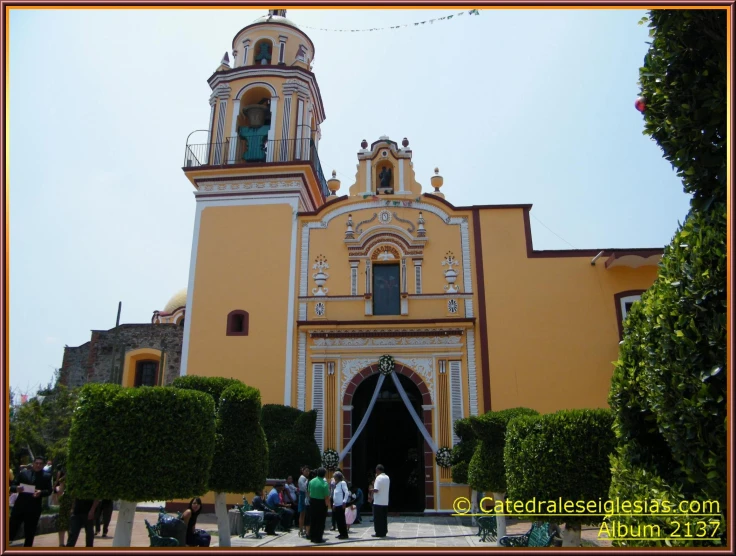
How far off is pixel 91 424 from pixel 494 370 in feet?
34.3

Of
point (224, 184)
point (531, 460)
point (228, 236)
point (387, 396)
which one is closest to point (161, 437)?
point (531, 460)

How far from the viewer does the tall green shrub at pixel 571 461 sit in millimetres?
6352

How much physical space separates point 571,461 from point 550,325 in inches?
366

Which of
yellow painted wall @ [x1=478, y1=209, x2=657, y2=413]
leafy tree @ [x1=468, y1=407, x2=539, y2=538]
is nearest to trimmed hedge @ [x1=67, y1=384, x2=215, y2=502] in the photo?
leafy tree @ [x1=468, y1=407, x2=539, y2=538]

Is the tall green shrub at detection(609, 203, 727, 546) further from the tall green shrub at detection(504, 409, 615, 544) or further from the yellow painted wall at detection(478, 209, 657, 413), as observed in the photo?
the yellow painted wall at detection(478, 209, 657, 413)

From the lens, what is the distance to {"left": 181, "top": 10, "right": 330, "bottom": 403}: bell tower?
15.9 m

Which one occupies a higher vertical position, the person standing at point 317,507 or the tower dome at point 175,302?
the tower dome at point 175,302

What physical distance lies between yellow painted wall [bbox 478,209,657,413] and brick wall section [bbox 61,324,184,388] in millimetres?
9821

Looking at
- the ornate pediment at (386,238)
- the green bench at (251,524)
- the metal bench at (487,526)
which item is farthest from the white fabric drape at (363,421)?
the metal bench at (487,526)

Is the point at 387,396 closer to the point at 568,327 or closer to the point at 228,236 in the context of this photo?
the point at 568,327

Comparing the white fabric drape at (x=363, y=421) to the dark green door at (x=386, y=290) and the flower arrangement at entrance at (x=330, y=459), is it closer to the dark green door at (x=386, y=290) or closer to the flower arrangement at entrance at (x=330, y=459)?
the flower arrangement at entrance at (x=330, y=459)

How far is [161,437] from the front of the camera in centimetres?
696

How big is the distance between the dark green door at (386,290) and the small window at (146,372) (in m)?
7.65

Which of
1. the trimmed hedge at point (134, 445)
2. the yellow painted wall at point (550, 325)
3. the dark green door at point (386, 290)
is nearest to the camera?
the trimmed hedge at point (134, 445)
